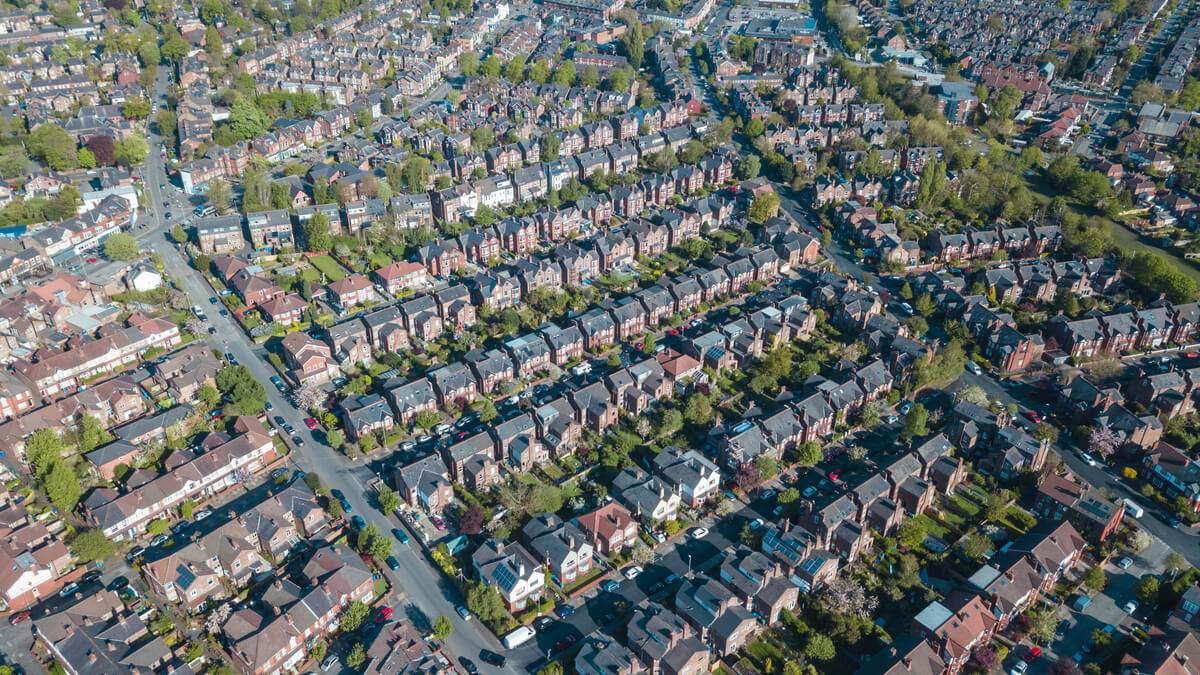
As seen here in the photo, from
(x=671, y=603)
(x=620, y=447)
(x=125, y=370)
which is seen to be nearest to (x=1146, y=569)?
(x=671, y=603)

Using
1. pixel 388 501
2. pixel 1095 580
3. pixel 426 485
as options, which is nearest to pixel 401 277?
pixel 426 485

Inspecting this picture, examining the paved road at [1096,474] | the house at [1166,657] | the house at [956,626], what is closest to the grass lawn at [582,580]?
the house at [956,626]

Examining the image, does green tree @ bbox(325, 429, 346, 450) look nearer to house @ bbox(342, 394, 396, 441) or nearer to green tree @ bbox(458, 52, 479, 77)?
house @ bbox(342, 394, 396, 441)

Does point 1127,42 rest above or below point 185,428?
above

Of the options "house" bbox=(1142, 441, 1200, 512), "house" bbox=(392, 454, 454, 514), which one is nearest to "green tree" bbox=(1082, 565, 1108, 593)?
"house" bbox=(1142, 441, 1200, 512)

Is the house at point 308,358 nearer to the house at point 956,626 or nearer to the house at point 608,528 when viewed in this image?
the house at point 608,528

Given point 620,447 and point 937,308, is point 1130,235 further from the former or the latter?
point 620,447
